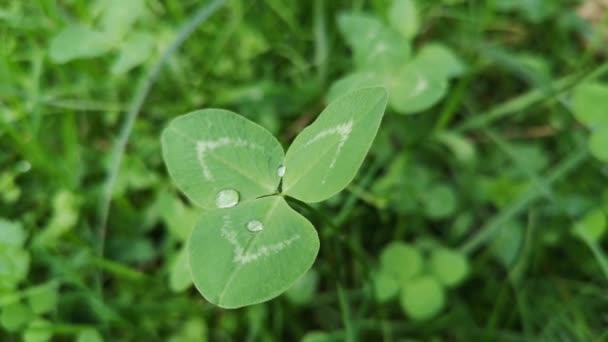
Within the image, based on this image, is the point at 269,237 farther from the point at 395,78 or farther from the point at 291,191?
the point at 395,78

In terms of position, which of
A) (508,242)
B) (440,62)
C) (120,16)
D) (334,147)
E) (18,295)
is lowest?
(508,242)

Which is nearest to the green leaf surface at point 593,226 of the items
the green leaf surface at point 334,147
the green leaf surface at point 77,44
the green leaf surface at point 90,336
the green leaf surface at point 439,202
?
the green leaf surface at point 439,202

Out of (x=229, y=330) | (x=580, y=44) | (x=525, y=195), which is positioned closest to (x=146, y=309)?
(x=229, y=330)

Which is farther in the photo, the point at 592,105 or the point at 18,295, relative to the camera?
the point at 592,105

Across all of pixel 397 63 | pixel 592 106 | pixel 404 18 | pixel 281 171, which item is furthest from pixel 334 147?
pixel 592 106

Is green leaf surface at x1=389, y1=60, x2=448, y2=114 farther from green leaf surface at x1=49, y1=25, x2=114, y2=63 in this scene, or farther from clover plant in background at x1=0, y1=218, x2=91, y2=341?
clover plant in background at x1=0, y1=218, x2=91, y2=341

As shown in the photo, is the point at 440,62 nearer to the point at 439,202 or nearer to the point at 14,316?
the point at 439,202

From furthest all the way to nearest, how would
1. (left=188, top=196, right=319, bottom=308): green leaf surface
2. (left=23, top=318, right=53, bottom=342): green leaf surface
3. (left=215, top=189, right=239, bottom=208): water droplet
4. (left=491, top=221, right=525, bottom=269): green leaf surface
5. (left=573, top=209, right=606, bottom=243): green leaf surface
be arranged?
(left=491, top=221, right=525, bottom=269): green leaf surface < (left=573, top=209, right=606, bottom=243): green leaf surface < (left=23, top=318, right=53, bottom=342): green leaf surface < (left=215, top=189, right=239, bottom=208): water droplet < (left=188, top=196, right=319, bottom=308): green leaf surface

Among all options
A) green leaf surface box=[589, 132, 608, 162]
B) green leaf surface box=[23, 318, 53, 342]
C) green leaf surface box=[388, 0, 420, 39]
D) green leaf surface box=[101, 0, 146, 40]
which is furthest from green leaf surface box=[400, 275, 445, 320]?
green leaf surface box=[101, 0, 146, 40]
